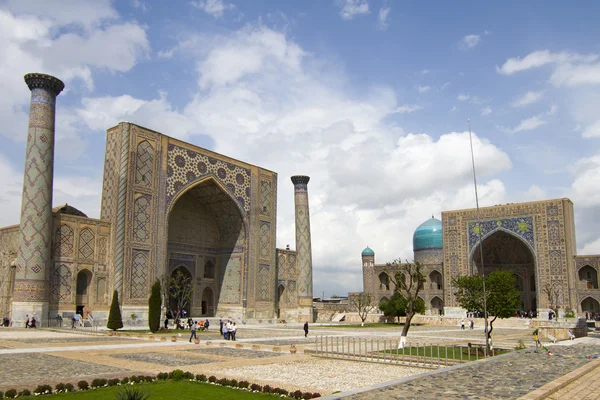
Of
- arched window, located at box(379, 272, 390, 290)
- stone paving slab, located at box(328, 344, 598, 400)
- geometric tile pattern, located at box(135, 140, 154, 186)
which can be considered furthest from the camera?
arched window, located at box(379, 272, 390, 290)

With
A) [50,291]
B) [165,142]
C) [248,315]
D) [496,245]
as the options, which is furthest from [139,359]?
[496,245]

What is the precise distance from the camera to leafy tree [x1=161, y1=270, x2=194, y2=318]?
2620 cm

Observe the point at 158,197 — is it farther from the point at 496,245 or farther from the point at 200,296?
the point at 496,245

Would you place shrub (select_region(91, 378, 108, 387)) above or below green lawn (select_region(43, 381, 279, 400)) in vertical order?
above

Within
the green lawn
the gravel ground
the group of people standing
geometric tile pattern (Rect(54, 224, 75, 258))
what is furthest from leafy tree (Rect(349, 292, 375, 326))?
the green lawn

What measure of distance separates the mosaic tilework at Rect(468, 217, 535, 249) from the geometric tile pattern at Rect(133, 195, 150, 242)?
22979 millimetres

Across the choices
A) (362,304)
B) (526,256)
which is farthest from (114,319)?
(526,256)

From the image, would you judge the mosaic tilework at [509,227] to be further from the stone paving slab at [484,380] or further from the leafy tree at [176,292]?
the stone paving slab at [484,380]

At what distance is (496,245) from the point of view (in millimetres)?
42781

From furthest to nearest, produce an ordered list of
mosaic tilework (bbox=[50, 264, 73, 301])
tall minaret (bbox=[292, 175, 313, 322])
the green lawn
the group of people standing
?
tall minaret (bbox=[292, 175, 313, 322]), mosaic tilework (bbox=[50, 264, 73, 301]), the group of people standing, the green lawn

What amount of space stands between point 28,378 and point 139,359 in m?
3.34

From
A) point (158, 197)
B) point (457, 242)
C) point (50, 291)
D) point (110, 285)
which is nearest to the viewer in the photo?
point (50, 291)

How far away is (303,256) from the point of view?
35.8m

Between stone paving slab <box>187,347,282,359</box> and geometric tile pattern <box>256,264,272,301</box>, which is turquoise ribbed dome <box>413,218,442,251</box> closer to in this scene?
geometric tile pattern <box>256,264,272,301</box>
